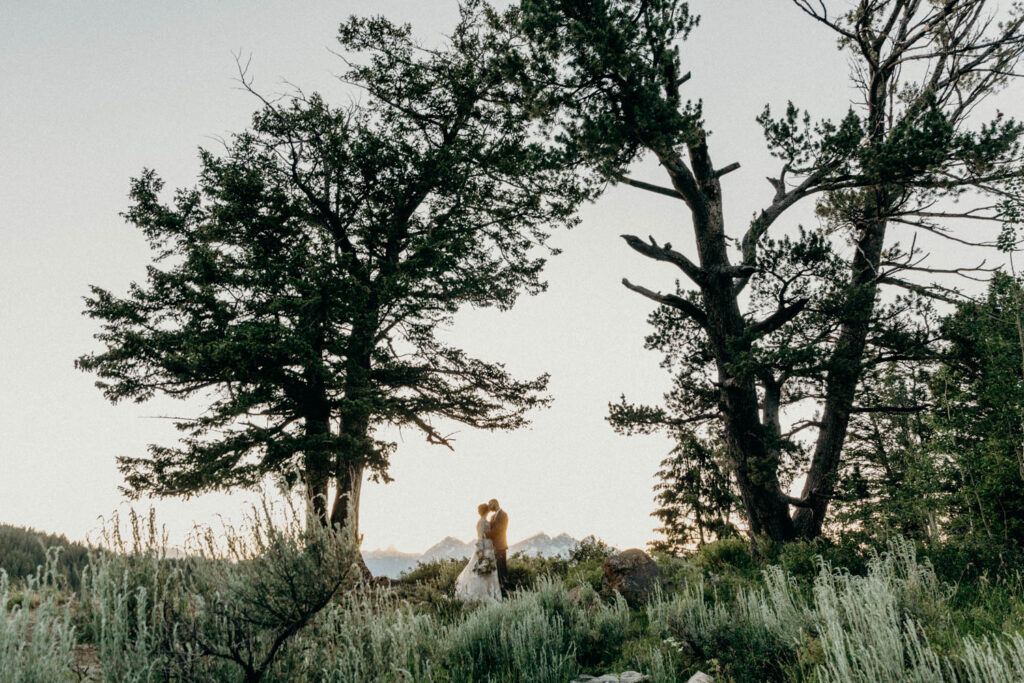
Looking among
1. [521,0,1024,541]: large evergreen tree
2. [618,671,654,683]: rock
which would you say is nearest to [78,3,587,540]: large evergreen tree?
[521,0,1024,541]: large evergreen tree

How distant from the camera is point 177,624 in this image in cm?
346

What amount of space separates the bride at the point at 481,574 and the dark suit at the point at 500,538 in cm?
12

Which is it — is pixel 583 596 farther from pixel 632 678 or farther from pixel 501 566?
pixel 632 678

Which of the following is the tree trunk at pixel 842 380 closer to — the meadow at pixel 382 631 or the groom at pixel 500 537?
the meadow at pixel 382 631

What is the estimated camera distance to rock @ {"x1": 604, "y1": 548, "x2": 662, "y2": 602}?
8.80 metres

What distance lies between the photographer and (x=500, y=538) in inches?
443

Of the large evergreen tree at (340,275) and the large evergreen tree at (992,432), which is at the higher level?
the large evergreen tree at (340,275)

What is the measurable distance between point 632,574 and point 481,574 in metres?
3.05

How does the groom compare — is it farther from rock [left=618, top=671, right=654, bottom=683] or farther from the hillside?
the hillside

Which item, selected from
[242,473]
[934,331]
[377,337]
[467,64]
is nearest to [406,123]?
[467,64]

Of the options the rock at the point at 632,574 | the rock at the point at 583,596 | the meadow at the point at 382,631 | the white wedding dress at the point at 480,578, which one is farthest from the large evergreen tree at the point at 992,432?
the white wedding dress at the point at 480,578

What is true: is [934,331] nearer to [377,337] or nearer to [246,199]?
[377,337]

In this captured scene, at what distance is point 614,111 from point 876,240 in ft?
21.7

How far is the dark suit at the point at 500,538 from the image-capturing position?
11.1m
